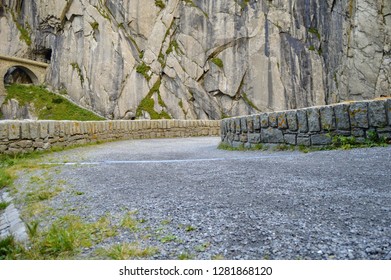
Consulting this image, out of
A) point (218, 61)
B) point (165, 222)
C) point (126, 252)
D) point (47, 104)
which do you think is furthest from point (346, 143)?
point (47, 104)

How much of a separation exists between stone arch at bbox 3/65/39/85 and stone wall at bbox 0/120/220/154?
1140 inches

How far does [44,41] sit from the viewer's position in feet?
126

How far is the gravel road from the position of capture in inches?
77.6

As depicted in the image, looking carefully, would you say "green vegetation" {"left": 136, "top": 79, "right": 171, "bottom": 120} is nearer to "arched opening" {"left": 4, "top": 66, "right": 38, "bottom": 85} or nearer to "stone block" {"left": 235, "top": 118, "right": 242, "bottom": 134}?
"arched opening" {"left": 4, "top": 66, "right": 38, "bottom": 85}

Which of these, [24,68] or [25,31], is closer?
[24,68]

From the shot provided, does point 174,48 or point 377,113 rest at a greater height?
point 174,48

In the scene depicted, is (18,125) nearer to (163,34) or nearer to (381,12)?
(163,34)

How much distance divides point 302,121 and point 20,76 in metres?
43.5

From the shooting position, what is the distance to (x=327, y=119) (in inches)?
255

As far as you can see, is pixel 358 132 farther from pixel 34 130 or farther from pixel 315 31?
pixel 315 31

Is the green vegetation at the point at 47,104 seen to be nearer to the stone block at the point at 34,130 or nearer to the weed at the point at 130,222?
the stone block at the point at 34,130

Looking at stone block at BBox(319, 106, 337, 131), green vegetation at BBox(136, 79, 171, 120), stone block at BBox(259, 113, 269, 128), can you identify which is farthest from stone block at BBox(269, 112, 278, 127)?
green vegetation at BBox(136, 79, 171, 120)

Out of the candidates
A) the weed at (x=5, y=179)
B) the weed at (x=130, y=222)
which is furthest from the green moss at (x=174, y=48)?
the weed at (x=130, y=222)

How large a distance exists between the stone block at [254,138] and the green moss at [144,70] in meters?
25.7
